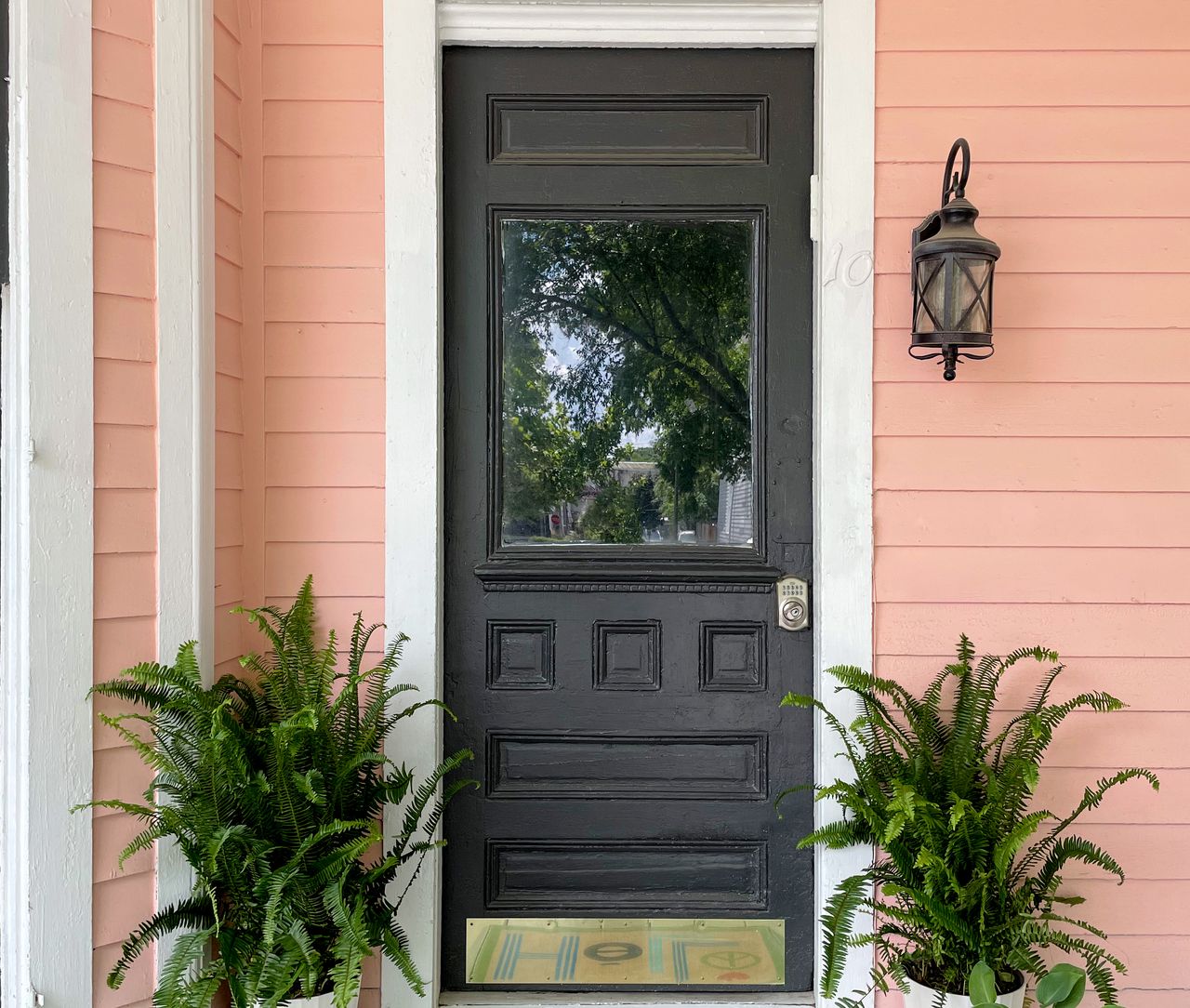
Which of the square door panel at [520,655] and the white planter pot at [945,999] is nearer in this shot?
the white planter pot at [945,999]

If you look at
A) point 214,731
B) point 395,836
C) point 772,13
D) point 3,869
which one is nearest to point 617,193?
point 772,13

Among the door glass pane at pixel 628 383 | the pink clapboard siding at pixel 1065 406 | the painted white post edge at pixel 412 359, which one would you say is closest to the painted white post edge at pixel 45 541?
the painted white post edge at pixel 412 359

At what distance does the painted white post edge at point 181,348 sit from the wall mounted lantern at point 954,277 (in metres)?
1.50

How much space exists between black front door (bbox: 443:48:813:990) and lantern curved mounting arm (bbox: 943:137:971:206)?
31 centimetres

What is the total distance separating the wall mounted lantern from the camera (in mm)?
1748

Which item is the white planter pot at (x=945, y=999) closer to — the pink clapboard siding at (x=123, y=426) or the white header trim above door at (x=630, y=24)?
the pink clapboard siding at (x=123, y=426)

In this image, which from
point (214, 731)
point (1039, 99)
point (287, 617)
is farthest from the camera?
point (1039, 99)

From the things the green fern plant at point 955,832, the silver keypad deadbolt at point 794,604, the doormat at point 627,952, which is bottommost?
the doormat at point 627,952

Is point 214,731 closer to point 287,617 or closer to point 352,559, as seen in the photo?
point 287,617

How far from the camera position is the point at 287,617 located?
5.90ft

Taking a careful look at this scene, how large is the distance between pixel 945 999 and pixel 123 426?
1.92m

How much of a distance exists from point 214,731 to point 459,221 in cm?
123

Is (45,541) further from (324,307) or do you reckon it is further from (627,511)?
(627,511)

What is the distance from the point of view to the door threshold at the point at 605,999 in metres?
1.96
